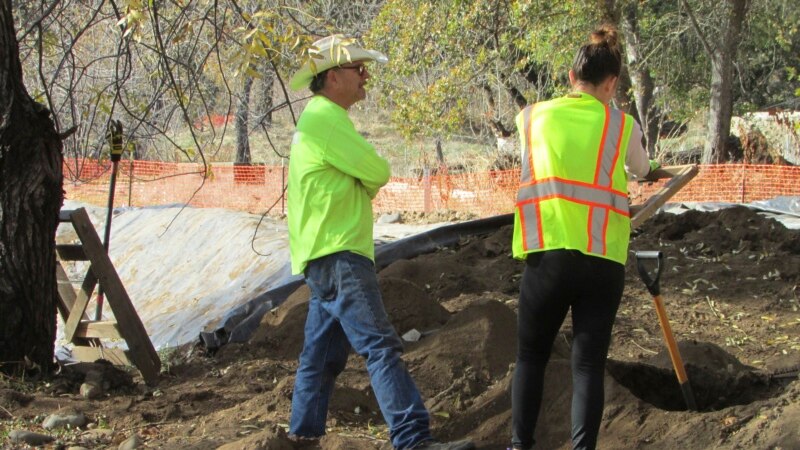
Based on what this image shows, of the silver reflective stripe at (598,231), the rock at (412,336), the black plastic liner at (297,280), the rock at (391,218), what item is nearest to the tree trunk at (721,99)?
the rock at (391,218)

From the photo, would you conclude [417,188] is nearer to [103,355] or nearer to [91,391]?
[103,355]

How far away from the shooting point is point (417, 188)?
18.0 meters

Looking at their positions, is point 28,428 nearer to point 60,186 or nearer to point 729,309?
point 60,186

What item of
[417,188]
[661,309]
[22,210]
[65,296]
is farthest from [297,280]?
[417,188]

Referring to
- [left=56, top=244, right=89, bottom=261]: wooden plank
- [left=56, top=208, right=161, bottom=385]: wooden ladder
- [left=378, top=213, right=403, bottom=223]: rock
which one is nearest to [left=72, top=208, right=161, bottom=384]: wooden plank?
[left=56, top=208, right=161, bottom=385]: wooden ladder

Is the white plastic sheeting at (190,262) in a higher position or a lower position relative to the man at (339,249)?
lower

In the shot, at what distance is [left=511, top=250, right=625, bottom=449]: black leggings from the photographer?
3383 millimetres

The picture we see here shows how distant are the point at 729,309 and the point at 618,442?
125 inches

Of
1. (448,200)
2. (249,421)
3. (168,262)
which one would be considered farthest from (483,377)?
(448,200)

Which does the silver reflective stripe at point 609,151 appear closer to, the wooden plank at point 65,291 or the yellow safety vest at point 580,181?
the yellow safety vest at point 580,181

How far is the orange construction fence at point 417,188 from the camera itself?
14.8 meters

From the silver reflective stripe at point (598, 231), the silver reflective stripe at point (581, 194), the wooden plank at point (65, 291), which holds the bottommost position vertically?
the wooden plank at point (65, 291)

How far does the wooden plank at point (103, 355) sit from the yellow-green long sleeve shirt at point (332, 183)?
9.73ft

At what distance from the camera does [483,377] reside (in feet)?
16.7
